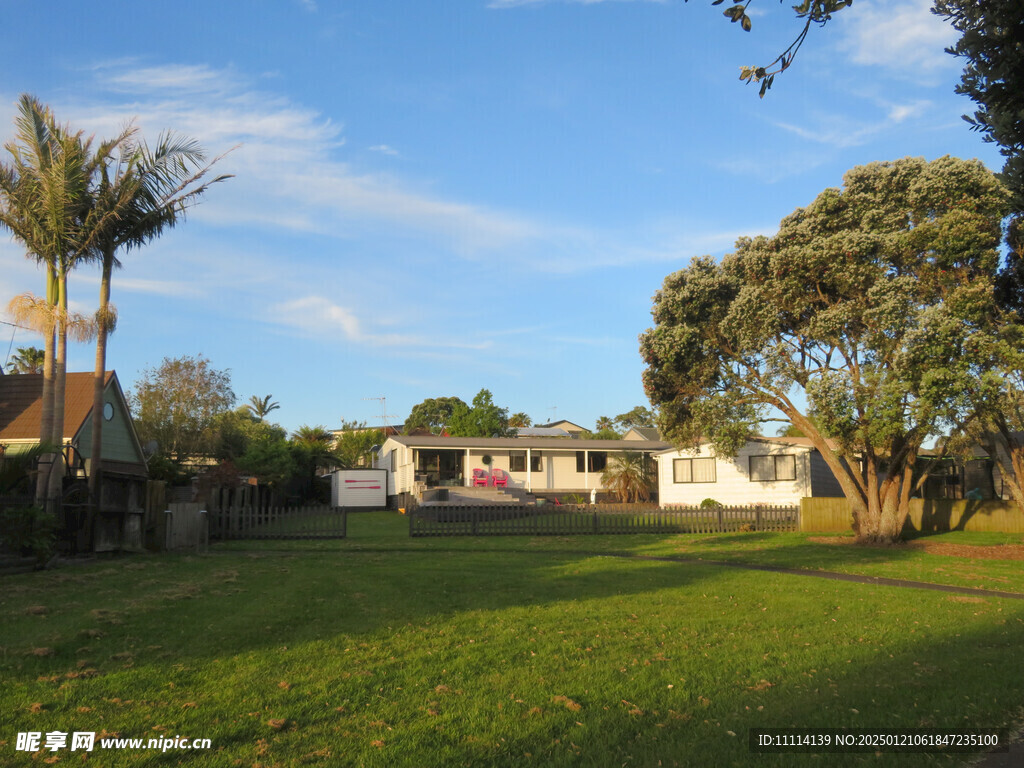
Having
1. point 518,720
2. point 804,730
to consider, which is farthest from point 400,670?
point 804,730

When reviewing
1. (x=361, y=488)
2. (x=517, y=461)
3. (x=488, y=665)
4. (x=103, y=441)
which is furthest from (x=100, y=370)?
(x=517, y=461)

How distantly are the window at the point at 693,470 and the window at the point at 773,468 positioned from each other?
220 centimetres

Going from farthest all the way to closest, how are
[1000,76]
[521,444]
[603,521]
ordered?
[521,444] < [603,521] < [1000,76]

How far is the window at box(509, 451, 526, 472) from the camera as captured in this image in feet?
153

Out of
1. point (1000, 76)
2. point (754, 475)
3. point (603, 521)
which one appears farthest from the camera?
point (754, 475)

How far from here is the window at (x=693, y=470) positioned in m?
38.7

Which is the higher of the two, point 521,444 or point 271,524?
point 521,444

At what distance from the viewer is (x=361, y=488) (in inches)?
1816

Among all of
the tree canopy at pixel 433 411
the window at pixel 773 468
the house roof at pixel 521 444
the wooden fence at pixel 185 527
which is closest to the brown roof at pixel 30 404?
the wooden fence at pixel 185 527

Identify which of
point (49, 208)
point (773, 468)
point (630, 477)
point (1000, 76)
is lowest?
point (630, 477)

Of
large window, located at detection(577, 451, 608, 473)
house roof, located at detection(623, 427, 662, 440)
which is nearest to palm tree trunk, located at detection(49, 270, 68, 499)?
large window, located at detection(577, 451, 608, 473)

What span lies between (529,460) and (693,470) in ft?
33.4

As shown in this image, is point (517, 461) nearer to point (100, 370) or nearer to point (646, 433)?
point (646, 433)

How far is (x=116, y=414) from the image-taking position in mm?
30219
